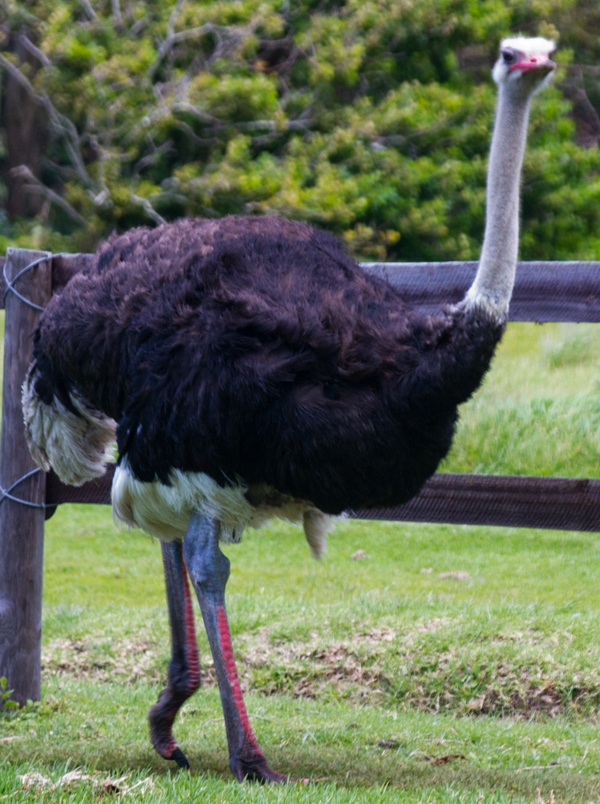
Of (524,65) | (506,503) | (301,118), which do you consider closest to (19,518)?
(506,503)

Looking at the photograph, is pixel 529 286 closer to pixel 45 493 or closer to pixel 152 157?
pixel 45 493

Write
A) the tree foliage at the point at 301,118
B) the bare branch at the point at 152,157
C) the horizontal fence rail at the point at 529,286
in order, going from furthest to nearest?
1. the bare branch at the point at 152,157
2. the tree foliage at the point at 301,118
3. the horizontal fence rail at the point at 529,286

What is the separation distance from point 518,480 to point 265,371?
1.41m

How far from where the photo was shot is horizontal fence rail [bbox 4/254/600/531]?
12.3 ft

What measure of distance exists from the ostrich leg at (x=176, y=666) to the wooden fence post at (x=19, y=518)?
962 mm

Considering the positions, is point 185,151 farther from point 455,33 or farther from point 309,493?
point 309,493

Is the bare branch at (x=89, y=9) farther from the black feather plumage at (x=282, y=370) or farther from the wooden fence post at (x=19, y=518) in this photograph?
the black feather plumage at (x=282, y=370)

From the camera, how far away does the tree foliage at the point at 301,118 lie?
47.6 ft

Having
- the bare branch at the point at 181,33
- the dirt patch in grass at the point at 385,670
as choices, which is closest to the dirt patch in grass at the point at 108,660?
the dirt patch in grass at the point at 385,670

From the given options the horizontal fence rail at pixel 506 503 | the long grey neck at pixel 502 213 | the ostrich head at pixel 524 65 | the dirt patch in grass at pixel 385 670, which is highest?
the ostrich head at pixel 524 65

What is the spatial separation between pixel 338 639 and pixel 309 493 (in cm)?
203

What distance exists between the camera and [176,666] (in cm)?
362

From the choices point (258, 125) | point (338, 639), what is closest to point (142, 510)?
point (338, 639)

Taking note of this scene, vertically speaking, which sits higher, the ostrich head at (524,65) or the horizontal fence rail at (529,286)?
the ostrich head at (524,65)
